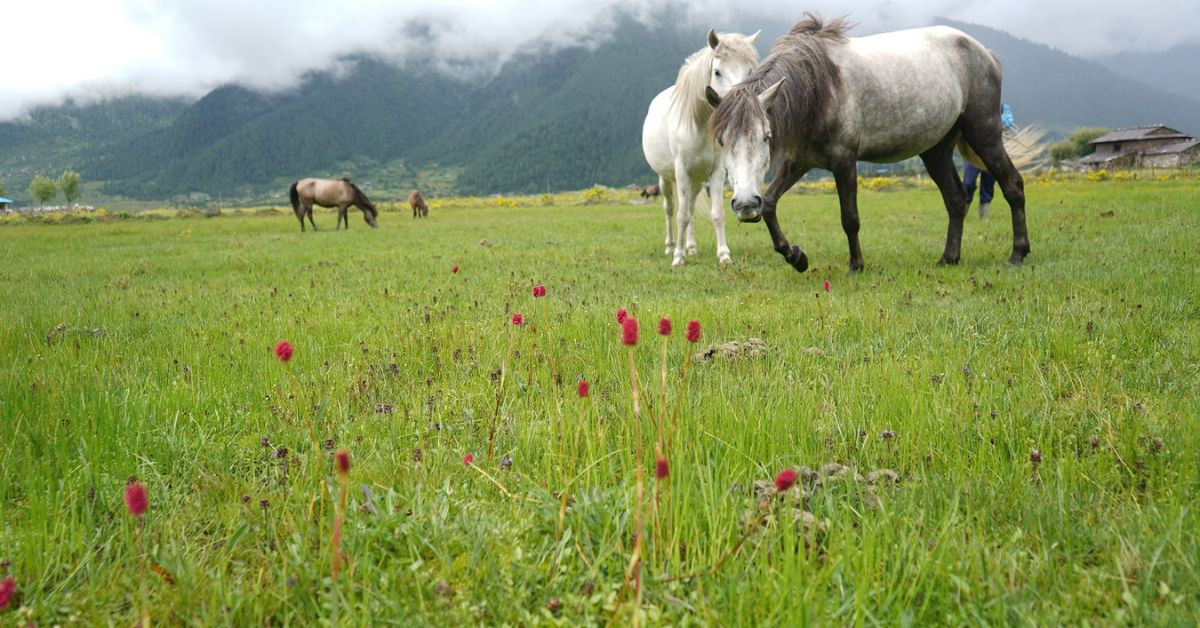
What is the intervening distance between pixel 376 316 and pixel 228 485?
3.64m

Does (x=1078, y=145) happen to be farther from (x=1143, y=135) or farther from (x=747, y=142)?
(x=747, y=142)

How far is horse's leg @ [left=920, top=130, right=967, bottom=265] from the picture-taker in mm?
8258

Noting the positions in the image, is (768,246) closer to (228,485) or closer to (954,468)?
(954,468)

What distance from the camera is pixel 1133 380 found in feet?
10.4

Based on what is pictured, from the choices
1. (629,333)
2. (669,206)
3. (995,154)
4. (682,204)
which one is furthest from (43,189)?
(629,333)

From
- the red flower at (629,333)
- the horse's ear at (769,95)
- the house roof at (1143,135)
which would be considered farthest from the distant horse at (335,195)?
the house roof at (1143,135)

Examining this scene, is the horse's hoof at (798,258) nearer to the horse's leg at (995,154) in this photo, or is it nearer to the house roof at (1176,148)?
the horse's leg at (995,154)

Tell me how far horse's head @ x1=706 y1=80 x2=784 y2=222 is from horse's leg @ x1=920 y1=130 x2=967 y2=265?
307cm

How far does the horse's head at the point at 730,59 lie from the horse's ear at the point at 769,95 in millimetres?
1757

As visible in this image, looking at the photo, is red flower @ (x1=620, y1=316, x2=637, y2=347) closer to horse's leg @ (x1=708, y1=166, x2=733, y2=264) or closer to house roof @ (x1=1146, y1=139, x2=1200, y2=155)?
horse's leg @ (x1=708, y1=166, x2=733, y2=264)

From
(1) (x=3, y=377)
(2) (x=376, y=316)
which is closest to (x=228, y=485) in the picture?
Answer: (1) (x=3, y=377)

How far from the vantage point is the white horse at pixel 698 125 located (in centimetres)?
838

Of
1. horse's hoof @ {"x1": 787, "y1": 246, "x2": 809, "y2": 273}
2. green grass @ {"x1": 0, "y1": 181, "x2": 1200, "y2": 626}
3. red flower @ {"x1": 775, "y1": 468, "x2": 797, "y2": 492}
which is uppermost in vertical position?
horse's hoof @ {"x1": 787, "y1": 246, "x2": 809, "y2": 273}

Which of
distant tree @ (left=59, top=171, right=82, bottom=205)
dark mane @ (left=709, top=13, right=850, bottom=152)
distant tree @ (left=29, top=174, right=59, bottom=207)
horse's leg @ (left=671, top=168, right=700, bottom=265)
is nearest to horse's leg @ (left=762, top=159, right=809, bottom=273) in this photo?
dark mane @ (left=709, top=13, right=850, bottom=152)
